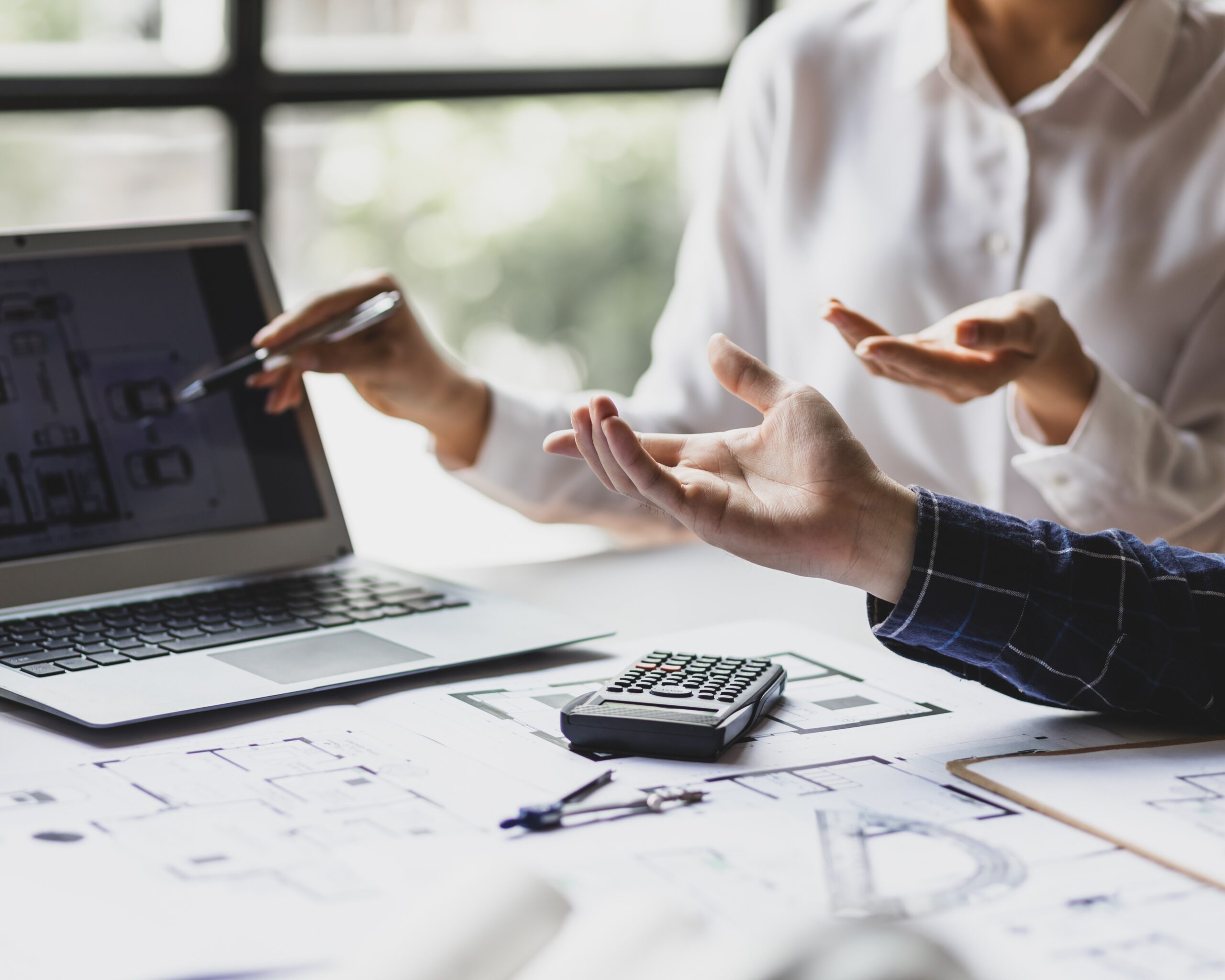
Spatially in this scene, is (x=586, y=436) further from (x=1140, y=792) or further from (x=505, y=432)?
(x=505, y=432)

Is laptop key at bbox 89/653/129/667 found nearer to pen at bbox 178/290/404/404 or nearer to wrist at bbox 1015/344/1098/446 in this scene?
pen at bbox 178/290/404/404

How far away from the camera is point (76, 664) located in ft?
2.92

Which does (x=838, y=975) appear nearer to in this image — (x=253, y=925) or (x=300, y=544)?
(x=253, y=925)

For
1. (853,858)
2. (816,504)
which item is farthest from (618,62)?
(853,858)

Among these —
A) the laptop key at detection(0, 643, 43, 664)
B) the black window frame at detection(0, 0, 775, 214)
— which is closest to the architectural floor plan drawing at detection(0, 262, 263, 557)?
the laptop key at detection(0, 643, 43, 664)

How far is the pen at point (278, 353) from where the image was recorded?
113cm

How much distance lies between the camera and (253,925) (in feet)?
1.90

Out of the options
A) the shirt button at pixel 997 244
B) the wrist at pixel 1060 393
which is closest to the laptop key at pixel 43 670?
the wrist at pixel 1060 393

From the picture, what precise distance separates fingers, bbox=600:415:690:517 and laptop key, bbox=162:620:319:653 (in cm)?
31

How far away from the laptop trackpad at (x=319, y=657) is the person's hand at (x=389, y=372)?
28 centimetres

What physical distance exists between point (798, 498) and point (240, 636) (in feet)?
1.33

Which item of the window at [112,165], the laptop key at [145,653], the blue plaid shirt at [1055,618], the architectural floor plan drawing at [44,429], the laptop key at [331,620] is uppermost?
the window at [112,165]

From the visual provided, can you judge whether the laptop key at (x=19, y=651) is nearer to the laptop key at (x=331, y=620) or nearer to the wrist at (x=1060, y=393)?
the laptop key at (x=331, y=620)

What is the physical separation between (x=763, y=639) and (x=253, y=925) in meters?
0.53
